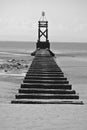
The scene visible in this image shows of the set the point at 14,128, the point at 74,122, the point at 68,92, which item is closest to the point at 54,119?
the point at 74,122

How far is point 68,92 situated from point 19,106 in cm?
168

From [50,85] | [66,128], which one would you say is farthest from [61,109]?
[50,85]

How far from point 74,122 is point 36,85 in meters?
3.11

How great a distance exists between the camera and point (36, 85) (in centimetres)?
833

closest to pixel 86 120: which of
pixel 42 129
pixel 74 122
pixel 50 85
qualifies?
pixel 74 122

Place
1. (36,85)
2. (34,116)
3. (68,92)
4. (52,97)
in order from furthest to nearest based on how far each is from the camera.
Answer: (36,85), (68,92), (52,97), (34,116)

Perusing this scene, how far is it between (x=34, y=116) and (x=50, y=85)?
271 centimetres

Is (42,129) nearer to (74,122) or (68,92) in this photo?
(74,122)

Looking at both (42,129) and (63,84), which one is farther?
(63,84)

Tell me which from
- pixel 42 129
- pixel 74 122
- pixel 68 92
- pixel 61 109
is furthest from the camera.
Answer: pixel 68 92

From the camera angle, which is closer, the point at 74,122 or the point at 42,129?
the point at 42,129

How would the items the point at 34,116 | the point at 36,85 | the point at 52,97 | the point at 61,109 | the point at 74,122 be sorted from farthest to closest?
1. the point at 36,85
2. the point at 52,97
3. the point at 61,109
4. the point at 34,116
5. the point at 74,122

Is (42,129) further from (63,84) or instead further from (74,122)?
(63,84)

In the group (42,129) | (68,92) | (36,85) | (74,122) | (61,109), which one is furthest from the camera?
(36,85)
